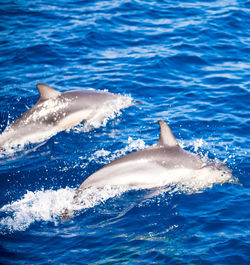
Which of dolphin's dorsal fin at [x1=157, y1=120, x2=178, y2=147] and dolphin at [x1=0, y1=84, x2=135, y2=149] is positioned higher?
dolphin at [x1=0, y1=84, x2=135, y2=149]

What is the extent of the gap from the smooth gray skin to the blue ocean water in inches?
10.4

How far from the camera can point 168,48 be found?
17453 mm

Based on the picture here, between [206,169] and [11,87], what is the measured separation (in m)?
8.51

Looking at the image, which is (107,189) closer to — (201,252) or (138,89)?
(201,252)

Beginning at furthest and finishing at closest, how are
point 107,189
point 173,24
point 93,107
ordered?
point 173,24
point 93,107
point 107,189

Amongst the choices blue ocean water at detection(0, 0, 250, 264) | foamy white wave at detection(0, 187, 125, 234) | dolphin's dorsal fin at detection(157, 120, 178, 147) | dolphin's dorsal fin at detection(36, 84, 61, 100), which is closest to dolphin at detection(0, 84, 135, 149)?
dolphin's dorsal fin at detection(36, 84, 61, 100)

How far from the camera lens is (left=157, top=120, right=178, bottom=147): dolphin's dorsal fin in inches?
371

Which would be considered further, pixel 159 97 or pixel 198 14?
pixel 198 14

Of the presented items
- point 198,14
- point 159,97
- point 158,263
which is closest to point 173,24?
point 198,14

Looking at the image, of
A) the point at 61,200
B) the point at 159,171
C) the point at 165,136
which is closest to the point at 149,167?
the point at 159,171

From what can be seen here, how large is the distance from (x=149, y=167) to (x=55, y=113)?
439cm

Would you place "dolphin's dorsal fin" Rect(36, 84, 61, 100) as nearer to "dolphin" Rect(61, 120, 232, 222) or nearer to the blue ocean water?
the blue ocean water

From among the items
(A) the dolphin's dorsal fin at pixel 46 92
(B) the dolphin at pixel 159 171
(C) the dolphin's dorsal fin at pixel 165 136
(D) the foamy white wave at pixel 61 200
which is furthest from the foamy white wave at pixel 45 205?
(A) the dolphin's dorsal fin at pixel 46 92

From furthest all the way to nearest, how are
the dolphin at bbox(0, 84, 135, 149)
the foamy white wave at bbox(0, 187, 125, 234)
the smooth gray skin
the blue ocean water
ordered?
the dolphin at bbox(0, 84, 135, 149)
the smooth gray skin
the foamy white wave at bbox(0, 187, 125, 234)
the blue ocean water
